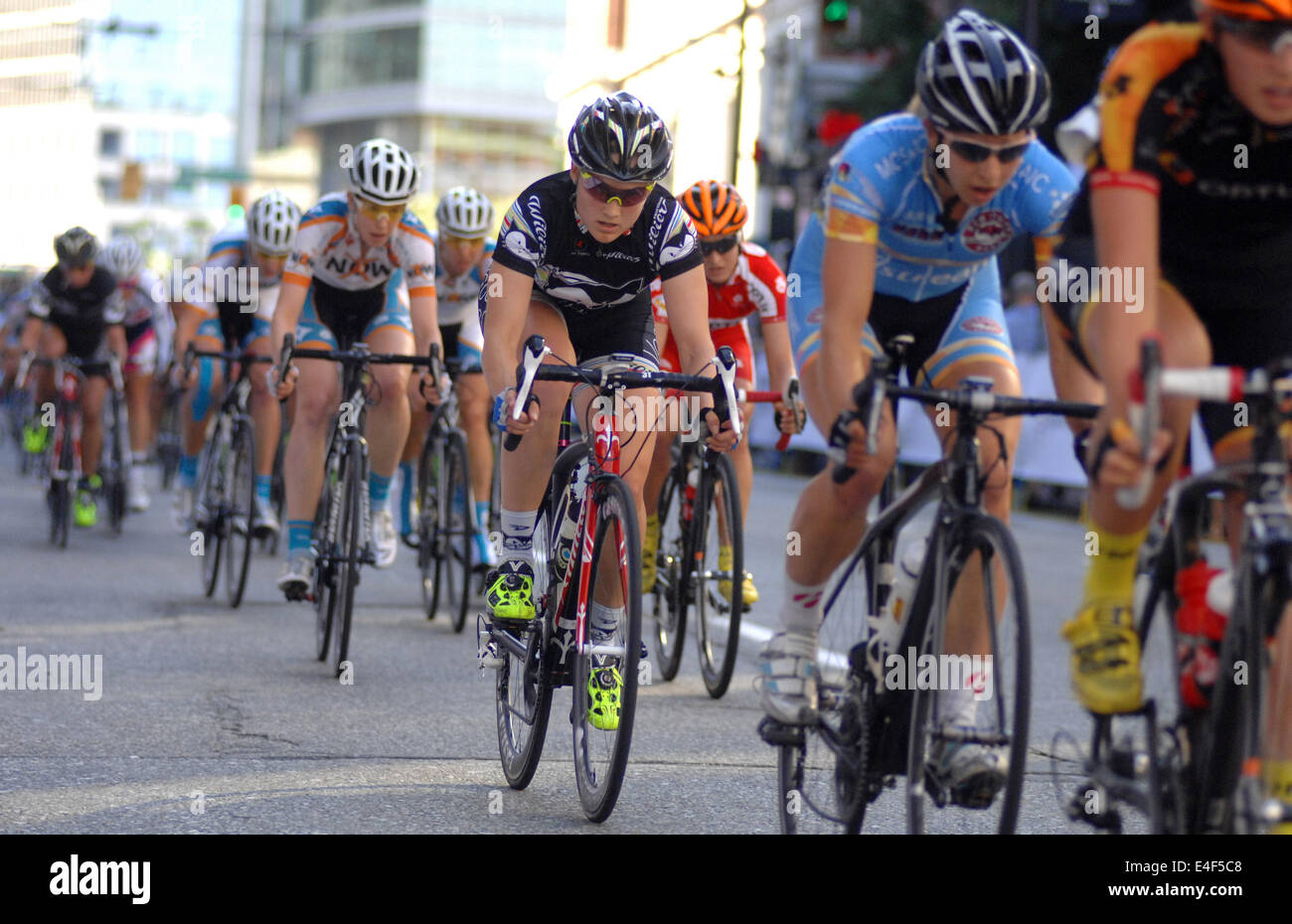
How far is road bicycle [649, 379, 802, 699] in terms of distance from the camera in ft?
25.1

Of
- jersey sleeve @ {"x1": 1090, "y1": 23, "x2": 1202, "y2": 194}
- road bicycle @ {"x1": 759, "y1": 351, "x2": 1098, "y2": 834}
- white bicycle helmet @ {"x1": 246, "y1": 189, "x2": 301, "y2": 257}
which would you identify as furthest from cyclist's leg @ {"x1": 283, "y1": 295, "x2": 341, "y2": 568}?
jersey sleeve @ {"x1": 1090, "y1": 23, "x2": 1202, "y2": 194}

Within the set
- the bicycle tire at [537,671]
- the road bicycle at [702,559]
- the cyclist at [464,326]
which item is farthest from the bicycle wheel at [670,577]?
the bicycle tire at [537,671]

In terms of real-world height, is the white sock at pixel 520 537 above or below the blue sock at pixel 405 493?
above

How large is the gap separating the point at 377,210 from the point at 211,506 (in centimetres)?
262

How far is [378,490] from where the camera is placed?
Result: 8.99 m

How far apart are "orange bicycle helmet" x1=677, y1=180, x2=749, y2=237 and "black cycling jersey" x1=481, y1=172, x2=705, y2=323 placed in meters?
2.11

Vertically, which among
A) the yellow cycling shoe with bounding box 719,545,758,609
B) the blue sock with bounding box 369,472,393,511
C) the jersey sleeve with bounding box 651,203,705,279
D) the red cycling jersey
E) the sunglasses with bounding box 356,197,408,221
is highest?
the sunglasses with bounding box 356,197,408,221

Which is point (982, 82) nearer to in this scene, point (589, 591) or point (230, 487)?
point (589, 591)

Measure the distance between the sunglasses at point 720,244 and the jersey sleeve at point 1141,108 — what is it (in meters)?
4.63

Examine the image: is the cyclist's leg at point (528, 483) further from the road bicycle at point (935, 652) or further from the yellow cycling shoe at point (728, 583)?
the yellow cycling shoe at point (728, 583)

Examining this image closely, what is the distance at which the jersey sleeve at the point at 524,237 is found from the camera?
225 inches

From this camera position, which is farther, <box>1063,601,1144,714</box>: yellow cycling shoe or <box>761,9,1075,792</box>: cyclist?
<box>761,9,1075,792</box>: cyclist

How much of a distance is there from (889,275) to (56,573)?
297 inches

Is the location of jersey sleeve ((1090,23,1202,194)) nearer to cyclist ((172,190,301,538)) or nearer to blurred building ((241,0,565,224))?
cyclist ((172,190,301,538))
